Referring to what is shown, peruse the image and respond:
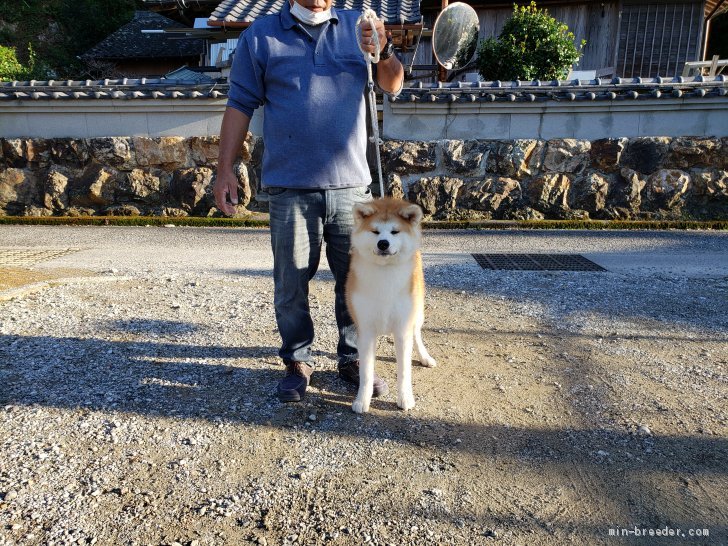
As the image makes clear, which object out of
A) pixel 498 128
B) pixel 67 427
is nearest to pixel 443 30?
pixel 498 128

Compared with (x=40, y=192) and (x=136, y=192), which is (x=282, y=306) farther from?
(x=40, y=192)

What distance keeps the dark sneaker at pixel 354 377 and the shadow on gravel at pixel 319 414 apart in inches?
2.2

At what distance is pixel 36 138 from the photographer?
28.5ft

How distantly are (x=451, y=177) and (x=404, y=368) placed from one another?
20.4 feet

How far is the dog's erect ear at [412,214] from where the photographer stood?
8.91ft

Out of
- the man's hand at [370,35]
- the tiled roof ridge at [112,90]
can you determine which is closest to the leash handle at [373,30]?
the man's hand at [370,35]

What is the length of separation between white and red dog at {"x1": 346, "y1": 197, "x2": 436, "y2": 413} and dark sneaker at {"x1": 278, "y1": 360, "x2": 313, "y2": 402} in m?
0.32

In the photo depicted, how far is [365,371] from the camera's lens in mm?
2727

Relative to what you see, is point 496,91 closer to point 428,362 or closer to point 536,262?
point 536,262

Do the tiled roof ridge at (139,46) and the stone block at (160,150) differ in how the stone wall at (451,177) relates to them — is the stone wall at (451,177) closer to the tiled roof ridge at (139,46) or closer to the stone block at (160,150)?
the stone block at (160,150)

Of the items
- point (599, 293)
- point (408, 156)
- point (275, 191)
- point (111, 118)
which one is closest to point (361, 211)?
point (275, 191)

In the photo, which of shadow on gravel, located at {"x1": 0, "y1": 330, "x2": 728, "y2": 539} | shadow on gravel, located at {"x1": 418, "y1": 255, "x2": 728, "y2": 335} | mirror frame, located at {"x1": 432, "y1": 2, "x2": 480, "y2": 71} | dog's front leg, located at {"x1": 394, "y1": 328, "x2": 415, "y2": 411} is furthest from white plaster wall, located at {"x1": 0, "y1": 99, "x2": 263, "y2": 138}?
dog's front leg, located at {"x1": 394, "y1": 328, "x2": 415, "y2": 411}

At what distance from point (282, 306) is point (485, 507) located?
58.0 inches

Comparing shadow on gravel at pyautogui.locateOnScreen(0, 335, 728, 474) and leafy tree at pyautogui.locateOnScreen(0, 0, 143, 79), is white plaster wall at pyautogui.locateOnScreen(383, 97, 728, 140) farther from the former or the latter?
leafy tree at pyautogui.locateOnScreen(0, 0, 143, 79)
